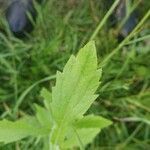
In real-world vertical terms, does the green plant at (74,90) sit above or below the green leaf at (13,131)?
above

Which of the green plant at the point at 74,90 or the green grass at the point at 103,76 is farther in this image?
the green grass at the point at 103,76

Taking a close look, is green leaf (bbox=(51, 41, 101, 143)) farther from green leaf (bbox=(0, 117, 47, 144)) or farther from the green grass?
the green grass

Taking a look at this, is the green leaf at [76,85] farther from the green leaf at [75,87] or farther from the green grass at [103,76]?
the green grass at [103,76]

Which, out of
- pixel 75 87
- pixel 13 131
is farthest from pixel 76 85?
pixel 13 131

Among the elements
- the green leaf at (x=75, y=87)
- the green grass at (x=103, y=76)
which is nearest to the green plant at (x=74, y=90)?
the green leaf at (x=75, y=87)

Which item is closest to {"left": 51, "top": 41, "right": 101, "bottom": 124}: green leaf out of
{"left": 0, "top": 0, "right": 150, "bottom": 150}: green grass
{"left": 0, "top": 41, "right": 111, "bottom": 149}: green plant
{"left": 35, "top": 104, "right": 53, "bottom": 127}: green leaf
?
{"left": 0, "top": 41, "right": 111, "bottom": 149}: green plant

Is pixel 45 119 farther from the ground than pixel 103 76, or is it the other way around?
pixel 45 119

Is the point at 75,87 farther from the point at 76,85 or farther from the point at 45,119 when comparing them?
the point at 45,119

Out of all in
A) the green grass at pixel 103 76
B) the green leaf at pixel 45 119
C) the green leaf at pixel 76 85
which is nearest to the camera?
the green leaf at pixel 76 85

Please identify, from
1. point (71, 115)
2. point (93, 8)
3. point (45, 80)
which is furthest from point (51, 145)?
point (93, 8)

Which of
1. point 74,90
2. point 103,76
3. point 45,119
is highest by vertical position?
point 74,90
